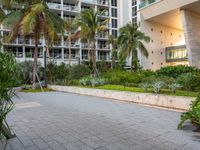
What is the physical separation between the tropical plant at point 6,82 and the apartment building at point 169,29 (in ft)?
102

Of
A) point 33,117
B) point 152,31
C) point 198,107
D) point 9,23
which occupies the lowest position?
point 33,117

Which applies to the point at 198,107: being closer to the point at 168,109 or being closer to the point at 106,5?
the point at 168,109

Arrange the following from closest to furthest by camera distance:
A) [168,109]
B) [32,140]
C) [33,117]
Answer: [32,140] < [33,117] < [168,109]

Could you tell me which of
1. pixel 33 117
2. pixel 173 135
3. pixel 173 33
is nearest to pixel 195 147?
pixel 173 135

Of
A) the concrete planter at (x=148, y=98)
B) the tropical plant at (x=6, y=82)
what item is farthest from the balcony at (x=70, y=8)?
the tropical plant at (x=6, y=82)

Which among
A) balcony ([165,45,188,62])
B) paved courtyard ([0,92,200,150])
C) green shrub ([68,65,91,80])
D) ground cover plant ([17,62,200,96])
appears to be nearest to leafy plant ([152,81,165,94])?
ground cover plant ([17,62,200,96])

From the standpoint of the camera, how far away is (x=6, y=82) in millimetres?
3248

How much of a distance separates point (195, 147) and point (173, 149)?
0.53 meters

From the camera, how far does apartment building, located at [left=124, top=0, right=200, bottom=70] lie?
32.6 metres

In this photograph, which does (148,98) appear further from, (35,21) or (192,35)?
(192,35)

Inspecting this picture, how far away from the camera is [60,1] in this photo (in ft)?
150

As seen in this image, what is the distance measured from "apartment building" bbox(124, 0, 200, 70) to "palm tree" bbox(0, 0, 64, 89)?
19.5 m

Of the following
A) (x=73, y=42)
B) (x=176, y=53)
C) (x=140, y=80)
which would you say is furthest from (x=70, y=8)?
(x=140, y=80)

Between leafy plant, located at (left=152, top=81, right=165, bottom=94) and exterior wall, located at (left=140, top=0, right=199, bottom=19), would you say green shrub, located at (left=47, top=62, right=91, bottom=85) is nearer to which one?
leafy plant, located at (left=152, top=81, right=165, bottom=94)
